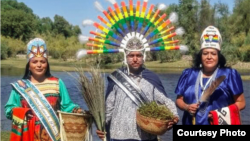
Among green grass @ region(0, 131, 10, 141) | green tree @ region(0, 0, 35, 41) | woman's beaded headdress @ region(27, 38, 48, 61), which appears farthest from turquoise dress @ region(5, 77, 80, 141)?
green tree @ region(0, 0, 35, 41)

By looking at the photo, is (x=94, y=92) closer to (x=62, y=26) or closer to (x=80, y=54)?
(x=80, y=54)

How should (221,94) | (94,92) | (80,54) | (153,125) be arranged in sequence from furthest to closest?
(80,54), (94,92), (221,94), (153,125)

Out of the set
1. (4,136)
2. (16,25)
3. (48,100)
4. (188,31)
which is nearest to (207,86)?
(48,100)

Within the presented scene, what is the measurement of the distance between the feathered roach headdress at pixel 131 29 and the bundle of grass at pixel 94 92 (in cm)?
30

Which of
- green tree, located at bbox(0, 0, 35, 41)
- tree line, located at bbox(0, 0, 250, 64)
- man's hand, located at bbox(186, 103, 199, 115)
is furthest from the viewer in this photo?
green tree, located at bbox(0, 0, 35, 41)

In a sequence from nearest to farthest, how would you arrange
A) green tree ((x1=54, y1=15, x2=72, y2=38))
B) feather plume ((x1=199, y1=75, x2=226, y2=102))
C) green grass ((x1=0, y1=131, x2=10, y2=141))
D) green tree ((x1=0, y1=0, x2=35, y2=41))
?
1. feather plume ((x1=199, y1=75, x2=226, y2=102))
2. green grass ((x1=0, y1=131, x2=10, y2=141))
3. green tree ((x1=0, y1=0, x2=35, y2=41))
4. green tree ((x1=54, y1=15, x2=72, y2=38))

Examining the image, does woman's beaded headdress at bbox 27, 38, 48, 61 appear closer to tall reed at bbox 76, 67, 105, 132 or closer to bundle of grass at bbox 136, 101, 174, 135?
tall reed at bbox 76, 67, 105, 132

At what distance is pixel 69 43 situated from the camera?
2485 inches

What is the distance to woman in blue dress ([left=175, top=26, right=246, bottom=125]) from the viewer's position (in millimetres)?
4430

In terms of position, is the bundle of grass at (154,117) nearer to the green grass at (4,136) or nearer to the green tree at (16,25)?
the green grass at (4,136)

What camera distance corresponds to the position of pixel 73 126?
4523 mm

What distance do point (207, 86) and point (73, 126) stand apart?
1.45m

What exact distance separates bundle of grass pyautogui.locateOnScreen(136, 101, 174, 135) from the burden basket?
0.60 metres

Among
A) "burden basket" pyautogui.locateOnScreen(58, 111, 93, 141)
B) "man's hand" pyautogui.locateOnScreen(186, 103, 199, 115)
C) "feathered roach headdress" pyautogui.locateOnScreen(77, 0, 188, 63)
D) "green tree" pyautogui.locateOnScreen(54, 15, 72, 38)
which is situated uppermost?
"green tree" pyautogui.locateOnScreen(54, 15, 72, 38)
